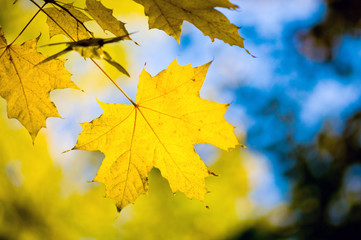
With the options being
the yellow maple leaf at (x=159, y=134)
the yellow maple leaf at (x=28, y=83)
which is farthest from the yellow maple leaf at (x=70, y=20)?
the yellow maple leaf at (x=159, y=134)

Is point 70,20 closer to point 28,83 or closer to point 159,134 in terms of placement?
point 28,83

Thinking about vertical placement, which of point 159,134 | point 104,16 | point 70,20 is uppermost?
point 70,20

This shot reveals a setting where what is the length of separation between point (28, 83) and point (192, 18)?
94 cm

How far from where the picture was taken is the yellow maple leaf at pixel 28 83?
1429mm

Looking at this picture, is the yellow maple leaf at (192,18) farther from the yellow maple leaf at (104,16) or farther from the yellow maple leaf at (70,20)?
the yellow maple leaf at (70,20)

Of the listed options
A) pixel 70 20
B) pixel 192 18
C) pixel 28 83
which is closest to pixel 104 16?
pixel 70 20

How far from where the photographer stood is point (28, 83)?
57.1 inches

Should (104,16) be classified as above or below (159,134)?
above

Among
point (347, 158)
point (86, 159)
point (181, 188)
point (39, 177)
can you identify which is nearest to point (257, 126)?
point (347, 158)

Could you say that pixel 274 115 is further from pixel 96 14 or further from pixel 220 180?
pixel 96 14

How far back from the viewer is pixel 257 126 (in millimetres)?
10492

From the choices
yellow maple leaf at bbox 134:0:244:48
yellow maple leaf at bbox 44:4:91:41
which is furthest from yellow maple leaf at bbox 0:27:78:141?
yellow maple leaf at bbox 134:0:244:48

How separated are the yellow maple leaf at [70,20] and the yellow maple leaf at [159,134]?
0.41 meters

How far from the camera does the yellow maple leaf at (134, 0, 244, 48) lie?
45.0 inches
